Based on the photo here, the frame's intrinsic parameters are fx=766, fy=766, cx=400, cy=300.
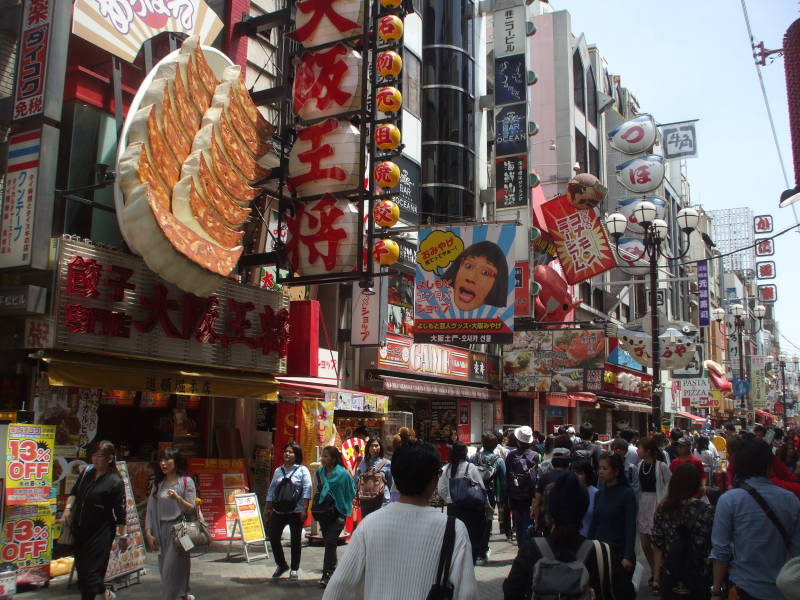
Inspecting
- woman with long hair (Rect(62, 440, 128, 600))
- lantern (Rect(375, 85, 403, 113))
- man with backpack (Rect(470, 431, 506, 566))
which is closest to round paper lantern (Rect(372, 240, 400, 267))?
lantern (Rect(375, 85, 403, 113))

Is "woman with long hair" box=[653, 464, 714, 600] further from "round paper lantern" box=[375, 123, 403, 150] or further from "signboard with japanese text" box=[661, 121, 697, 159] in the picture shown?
"signboard with japanese text" box=[661, 121, 697, 159]

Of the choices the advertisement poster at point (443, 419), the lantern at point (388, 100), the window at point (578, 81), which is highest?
the window at point (578, 81)

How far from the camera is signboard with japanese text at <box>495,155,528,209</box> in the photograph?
79.5 feet

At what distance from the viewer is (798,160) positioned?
1013 cm

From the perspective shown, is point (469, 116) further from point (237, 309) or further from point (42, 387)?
point (42, 387)

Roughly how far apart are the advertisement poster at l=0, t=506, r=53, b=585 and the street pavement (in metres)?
0.23

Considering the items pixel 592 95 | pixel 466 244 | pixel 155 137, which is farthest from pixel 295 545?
pixel 592 95

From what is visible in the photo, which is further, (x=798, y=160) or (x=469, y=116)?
(x=469, y=116)

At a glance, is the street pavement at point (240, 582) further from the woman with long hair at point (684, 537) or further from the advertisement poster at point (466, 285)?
the advertisement poster at point (466, 285)

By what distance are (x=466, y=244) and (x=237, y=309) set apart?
5390mm

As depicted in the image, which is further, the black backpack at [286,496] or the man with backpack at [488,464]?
the man with backpack at [488,464]

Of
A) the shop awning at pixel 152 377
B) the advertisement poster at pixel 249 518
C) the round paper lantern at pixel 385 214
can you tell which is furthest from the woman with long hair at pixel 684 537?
the round paper lantern at pixel 385 214

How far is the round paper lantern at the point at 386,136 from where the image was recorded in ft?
44.3

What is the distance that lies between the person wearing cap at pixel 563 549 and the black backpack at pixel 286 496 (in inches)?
259
